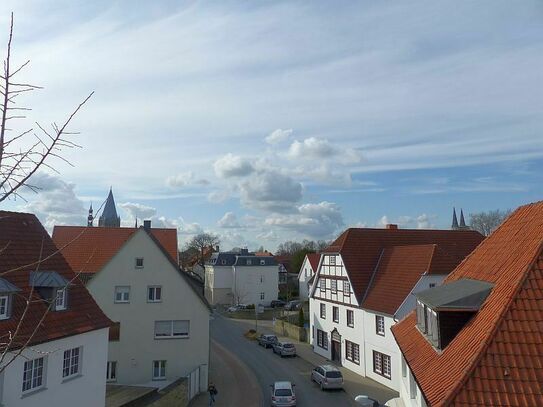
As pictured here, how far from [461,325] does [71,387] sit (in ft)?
46.7

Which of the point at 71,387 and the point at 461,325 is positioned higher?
the point at 461,325

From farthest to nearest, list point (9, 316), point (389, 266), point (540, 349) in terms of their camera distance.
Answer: point (389, 266) → point (9, 316) → point (540, 349)

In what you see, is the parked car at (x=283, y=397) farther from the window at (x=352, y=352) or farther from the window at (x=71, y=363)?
the window at (x=71, y=363)

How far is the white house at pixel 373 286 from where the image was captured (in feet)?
96.5

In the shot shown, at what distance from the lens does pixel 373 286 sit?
3356 centimetres

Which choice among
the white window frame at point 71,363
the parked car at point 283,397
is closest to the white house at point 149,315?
the parked car at point 283,397

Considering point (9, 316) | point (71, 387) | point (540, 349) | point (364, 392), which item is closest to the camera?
point (540, 349)

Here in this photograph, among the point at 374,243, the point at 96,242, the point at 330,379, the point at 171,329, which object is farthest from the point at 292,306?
the point at 171,329

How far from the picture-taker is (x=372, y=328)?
3138 centimetres

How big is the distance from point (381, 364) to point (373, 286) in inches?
219

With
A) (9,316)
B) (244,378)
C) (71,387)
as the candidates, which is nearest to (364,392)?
(244,378)

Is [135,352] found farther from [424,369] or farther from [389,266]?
[424,369]

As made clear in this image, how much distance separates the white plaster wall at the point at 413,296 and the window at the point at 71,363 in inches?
716

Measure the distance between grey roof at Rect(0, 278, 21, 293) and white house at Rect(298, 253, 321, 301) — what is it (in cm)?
5399
